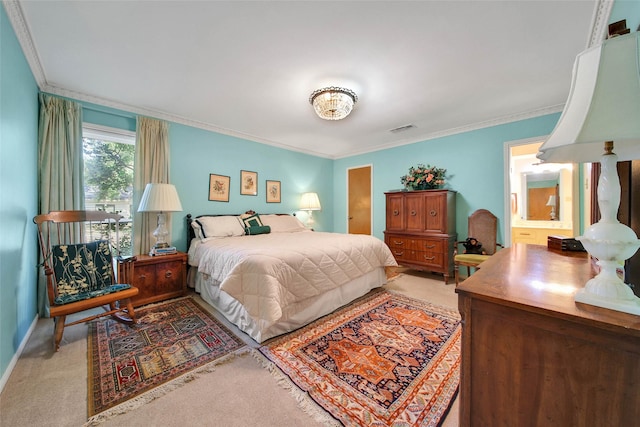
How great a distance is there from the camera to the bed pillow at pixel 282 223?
13.4 ft

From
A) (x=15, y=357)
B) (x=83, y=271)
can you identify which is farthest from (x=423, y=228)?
(x=15, y=357)

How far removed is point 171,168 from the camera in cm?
343

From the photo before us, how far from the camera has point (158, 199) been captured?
9.46 feet

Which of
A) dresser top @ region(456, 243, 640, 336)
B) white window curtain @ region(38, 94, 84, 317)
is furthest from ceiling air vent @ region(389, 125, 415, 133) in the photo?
white window curtain @ region(38, 94, 84, 317)

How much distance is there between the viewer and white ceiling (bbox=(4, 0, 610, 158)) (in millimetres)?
1646

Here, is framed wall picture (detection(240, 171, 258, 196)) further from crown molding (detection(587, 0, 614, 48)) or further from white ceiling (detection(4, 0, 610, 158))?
crown molding (detection(587, 0, 614, 48))

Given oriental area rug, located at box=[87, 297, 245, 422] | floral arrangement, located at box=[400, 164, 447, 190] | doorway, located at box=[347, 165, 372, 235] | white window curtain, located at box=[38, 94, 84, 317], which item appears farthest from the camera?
doorway, located at box=[347, 165, 372, 235]

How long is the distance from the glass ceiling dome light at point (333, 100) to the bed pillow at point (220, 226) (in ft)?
6.82

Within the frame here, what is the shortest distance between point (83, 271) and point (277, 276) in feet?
6.11

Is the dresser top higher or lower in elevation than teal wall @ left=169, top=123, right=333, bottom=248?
lower

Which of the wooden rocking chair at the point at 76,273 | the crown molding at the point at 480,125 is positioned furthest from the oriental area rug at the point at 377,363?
the crown molding at the point at 480,125

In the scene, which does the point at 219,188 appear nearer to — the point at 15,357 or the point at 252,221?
the point at 252,221

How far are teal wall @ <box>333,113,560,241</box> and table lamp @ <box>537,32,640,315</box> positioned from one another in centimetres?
320

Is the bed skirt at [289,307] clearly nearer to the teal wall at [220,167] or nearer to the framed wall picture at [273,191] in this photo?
the teal wall at [220,167]
